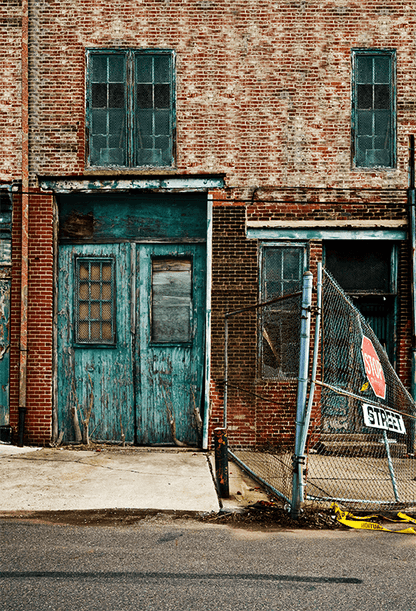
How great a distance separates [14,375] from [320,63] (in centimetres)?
767

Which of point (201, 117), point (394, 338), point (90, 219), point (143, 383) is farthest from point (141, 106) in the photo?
point (394, 338)

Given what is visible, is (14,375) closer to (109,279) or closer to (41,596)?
(109,279)

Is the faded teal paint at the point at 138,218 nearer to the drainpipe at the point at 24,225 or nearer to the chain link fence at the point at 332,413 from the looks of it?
the drainpipe at the point at 24,225

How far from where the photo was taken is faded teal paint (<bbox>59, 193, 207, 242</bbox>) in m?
9.95

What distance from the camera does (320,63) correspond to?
9.81 m

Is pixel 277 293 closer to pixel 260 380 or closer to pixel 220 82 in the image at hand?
pixel 260 380

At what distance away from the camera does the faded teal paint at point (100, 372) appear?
9.84 meters

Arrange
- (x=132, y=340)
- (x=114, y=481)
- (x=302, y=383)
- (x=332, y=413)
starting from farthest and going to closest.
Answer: (x=132, y=340)
(x=332, y=413)
(x=114, y=481)
(x=302, y=383)

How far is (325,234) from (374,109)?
244 centimetres

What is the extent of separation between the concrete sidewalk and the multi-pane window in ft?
6.44

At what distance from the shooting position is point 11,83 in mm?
9781

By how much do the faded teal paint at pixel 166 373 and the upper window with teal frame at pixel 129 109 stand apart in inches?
72.8

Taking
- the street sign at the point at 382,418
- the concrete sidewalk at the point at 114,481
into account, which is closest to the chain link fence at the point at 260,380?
the concrete sidewalk at the point at 114,481

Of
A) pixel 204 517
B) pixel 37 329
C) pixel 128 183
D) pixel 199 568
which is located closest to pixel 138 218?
Answer: pixel 128 183
